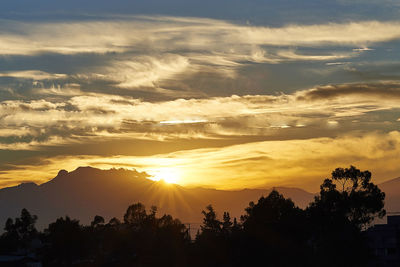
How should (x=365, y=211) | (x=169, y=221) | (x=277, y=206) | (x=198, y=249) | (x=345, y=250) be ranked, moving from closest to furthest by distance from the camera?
(x=345, y=250), (x=198, y=249), (x=277, y=206), (x=365, y=211), (x=169, y=221)

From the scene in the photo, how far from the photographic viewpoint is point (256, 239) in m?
123

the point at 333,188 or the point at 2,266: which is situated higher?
the point at 333,188

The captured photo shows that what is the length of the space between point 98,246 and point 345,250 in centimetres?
7040

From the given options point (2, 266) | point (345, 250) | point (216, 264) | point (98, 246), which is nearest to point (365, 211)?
point (345, 250)

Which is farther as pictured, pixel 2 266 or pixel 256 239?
pixel 2 266

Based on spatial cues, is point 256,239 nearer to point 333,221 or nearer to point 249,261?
point 249,261

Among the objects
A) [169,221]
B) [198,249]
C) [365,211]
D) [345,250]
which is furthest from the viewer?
[169,221]

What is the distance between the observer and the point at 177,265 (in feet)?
404

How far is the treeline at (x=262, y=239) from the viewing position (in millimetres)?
116812

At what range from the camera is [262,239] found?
123500 mm

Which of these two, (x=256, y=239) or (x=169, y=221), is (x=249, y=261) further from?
(x=169, y=221)

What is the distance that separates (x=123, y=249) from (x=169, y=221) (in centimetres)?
5583

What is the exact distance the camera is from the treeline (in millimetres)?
116812

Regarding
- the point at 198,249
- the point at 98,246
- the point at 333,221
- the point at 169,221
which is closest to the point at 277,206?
the point at 333,221
